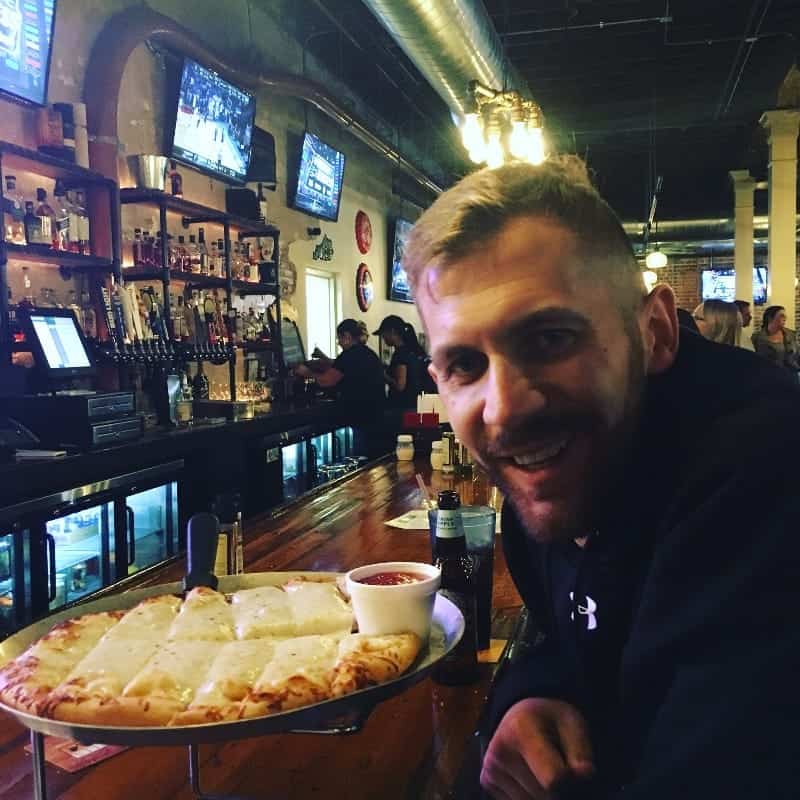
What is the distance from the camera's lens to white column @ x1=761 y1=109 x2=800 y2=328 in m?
8.91

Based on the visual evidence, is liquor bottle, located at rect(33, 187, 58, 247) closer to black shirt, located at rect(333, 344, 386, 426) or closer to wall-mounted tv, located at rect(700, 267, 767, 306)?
black shirt, located at rect(333, 344, 386, 426)

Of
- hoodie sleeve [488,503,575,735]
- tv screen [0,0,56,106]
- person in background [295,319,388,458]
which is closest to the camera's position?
hoodie sleeve [488,503,575,735]

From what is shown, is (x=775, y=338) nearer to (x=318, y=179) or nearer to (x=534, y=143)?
(x=318, y=179)

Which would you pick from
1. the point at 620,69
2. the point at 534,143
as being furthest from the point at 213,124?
the point at 620,69

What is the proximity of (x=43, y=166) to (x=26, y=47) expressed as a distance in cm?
54

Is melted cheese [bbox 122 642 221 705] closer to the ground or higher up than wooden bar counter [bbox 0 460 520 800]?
higher up

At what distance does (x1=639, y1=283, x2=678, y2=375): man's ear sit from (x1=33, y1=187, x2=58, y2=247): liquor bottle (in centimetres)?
340

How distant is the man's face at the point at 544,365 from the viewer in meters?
0.91

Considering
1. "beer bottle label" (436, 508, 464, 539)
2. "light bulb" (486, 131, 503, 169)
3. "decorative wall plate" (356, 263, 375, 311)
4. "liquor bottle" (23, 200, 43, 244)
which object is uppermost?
"light bulb" (486, 131, 503, 169)

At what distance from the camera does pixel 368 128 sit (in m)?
6.43

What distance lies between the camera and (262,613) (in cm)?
110

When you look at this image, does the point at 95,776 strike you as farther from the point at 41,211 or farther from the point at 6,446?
the point at 41,211

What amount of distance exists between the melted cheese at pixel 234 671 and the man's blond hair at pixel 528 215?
1.67 feet

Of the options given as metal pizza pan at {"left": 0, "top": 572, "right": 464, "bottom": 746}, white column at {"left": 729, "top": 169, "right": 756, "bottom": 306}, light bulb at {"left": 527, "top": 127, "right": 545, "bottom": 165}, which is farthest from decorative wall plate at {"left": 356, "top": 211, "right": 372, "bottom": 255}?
metal pizza pan at {"left": 0, "top": 572, "right": 464, "bottom": 746}
